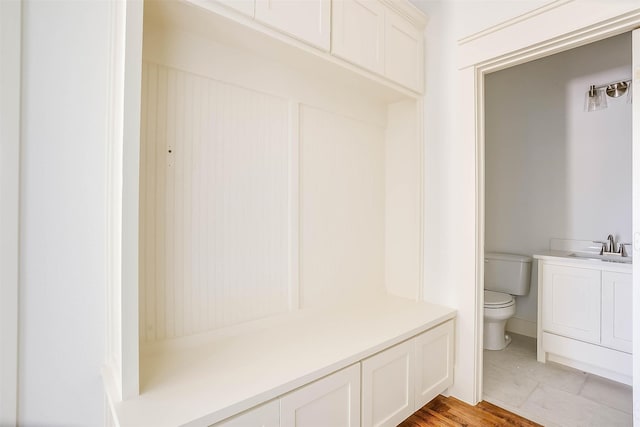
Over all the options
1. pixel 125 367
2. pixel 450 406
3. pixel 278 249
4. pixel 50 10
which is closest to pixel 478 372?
pixel 450 406

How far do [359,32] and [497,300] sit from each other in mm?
2292

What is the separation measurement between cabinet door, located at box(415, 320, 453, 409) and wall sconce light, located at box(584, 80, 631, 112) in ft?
7.21

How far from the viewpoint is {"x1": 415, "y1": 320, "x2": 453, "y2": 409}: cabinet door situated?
175cm

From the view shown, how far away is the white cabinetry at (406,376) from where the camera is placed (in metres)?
Result: 1.49

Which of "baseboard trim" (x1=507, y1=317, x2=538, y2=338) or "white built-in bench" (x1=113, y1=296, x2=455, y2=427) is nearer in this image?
"white built-in bench" (x1=113, y1=296, x2=455, y2=427)

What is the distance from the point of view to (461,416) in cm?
182

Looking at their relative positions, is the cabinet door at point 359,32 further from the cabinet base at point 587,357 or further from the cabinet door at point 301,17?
the cabinet base at point 587,357

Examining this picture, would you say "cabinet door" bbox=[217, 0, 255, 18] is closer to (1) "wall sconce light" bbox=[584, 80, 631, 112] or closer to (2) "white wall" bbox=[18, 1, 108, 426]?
(2) "white wall" bbox=[18, 1, 108, 426]

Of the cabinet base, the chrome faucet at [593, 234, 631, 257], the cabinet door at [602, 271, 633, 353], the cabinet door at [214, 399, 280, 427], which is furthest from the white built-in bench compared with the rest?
the chrome faucet at [593, 234, 631, 257]

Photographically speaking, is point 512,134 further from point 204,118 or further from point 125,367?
point 125,367

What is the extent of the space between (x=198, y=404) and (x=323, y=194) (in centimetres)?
125

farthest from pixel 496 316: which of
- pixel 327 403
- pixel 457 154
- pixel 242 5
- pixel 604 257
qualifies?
pixel 242 5

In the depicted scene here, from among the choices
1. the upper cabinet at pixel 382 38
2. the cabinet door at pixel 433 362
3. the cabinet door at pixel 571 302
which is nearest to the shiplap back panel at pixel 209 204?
the upper cabinet at pixel 382 38

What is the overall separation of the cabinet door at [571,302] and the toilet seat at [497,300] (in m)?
0.24
